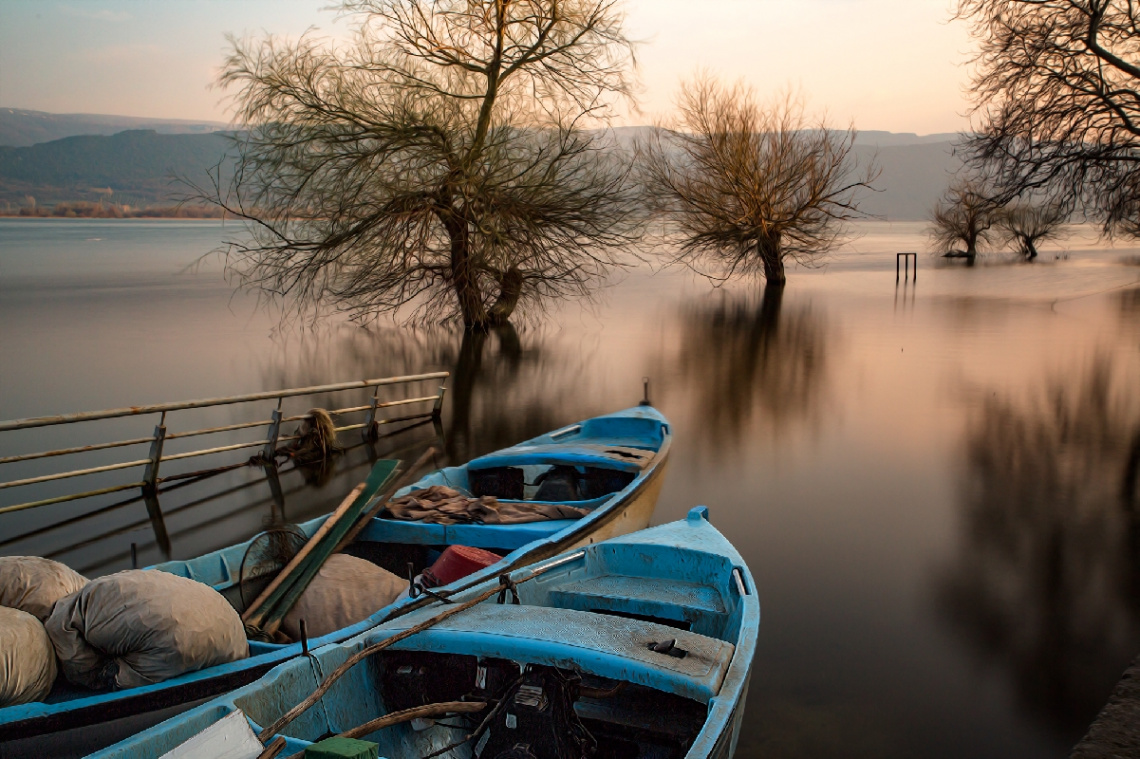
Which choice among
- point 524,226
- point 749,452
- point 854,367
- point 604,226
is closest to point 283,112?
point 524,226

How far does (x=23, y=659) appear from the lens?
12.5ft

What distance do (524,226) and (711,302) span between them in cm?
1864

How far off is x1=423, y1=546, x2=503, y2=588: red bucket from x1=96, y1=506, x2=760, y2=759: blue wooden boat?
88 centimetres

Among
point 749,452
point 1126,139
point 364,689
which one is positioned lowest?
point 749,452

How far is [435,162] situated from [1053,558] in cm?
1475

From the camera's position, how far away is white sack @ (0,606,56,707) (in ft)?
12.3

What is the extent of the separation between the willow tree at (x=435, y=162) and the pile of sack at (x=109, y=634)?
565 inches

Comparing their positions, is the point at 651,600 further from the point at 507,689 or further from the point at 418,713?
the point at 418,713

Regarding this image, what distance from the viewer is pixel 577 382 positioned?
731 inches

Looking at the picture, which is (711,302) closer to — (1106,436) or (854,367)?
(854,367)

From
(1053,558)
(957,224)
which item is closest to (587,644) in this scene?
(1053,558)

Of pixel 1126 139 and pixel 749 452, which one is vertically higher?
pixel 1126 139

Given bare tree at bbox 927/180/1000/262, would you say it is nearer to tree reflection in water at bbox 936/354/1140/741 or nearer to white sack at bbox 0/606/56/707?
tree reflection in water at bbox 936/354/1140/741

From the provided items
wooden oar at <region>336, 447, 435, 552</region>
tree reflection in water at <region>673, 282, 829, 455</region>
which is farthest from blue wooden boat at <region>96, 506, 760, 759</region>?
tree reflection in water at <region>673, 282, 829, 455</region>
